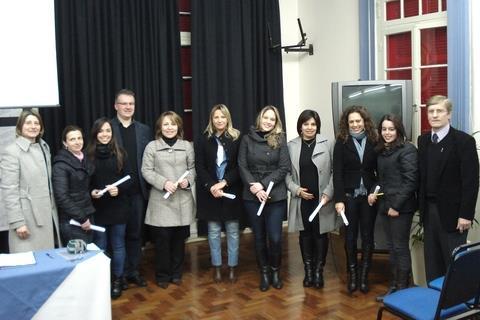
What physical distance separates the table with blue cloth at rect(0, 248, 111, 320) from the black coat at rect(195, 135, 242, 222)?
148 cm

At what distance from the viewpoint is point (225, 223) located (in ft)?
13.3

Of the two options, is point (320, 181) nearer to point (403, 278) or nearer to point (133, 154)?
point (403, 278)

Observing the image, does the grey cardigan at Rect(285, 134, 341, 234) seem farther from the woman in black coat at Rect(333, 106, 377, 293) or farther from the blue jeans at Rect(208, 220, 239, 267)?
the blue jeans at Rect(208, 220, 239, 267)

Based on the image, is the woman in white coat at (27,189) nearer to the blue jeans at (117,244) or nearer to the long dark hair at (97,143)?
the long dark hair at (97,143)

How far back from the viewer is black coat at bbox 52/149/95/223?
137 inches

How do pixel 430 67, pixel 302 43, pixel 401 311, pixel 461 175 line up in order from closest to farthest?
pixel 401 311
pixel 461 175
pixel 430 67
pixel 302 43

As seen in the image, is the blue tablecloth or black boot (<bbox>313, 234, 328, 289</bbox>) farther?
black boot (<bbox>313, 234, 328, 289</bbox>)

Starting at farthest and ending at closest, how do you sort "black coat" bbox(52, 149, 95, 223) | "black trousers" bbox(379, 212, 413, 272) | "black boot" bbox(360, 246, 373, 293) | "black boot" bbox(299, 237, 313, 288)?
"black boot" bbox(299, 237, 313, 288) < "black boot" bbox(360, 246, 373, 293) < "black trousers" bbox(379, 212, 413, 272) < "black coat" bbox(52, 149, 95, 223)

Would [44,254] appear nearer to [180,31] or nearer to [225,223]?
[225,223]

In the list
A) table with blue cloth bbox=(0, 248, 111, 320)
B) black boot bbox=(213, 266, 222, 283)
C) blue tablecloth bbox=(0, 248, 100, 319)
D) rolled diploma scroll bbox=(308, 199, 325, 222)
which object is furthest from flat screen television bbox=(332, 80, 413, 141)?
blue tablecloth bbox=(0, 248, 100, 319)

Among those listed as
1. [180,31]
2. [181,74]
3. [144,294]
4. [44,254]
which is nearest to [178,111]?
[181,74]

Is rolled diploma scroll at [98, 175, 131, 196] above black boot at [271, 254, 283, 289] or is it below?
above

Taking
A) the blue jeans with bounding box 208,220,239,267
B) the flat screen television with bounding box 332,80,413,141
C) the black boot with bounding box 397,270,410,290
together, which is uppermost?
the flat screen television with bounding box 332,80,413,141

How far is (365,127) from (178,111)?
6.86 feet
